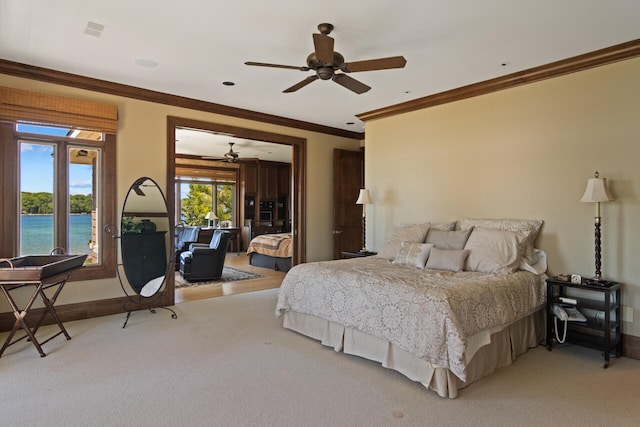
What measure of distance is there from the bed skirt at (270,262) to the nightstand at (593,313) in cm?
487

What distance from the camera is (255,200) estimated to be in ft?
36.7

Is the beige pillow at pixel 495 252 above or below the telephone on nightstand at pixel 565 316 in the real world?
above

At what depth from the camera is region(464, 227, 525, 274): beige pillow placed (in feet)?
11.8

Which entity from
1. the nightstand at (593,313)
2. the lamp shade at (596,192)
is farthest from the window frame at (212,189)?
the lamp shade at (596,192)

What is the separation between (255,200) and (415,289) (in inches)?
344

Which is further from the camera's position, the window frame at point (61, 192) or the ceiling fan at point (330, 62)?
the window frame at point (61, 192)

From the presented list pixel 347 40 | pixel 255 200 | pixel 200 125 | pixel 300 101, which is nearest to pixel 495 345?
pixel 347 40

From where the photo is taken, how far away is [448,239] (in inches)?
167

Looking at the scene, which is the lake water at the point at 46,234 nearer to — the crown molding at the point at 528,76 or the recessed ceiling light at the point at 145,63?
the recessed ceiling light at the point at 145,63

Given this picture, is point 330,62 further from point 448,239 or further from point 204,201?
point 204,201

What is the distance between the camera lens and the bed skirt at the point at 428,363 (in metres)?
2.68

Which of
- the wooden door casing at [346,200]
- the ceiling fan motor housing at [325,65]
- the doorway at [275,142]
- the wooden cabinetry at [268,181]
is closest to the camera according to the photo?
the ceiling fan motor housing at [325,65]

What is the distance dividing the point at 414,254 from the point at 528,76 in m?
2.25

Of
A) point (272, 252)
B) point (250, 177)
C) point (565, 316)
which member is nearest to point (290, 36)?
point (565, 316)
